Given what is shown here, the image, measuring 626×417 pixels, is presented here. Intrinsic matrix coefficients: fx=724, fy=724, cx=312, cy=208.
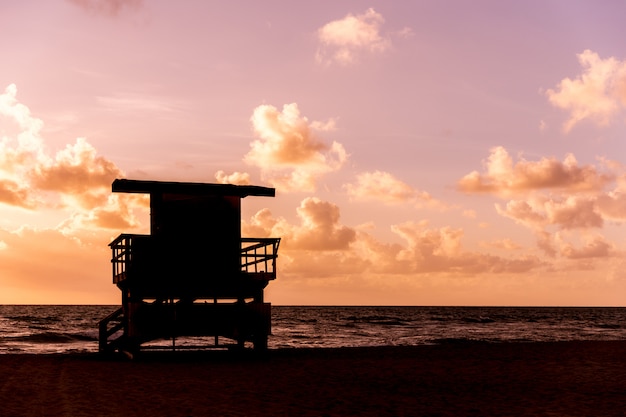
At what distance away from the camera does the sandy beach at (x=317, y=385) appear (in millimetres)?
13742

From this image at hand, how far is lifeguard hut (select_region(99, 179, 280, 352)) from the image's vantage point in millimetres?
23062

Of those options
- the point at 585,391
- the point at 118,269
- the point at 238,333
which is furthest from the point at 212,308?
the point at 585,391

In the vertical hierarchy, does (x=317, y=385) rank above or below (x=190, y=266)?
below

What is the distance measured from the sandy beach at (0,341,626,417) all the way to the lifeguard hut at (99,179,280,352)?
1195 millimetres

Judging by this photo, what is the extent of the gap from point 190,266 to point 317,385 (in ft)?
25.0

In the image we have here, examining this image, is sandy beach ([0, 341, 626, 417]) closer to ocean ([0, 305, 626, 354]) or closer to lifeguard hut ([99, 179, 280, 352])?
lifeguard hut ([99, 179, 280, 352])

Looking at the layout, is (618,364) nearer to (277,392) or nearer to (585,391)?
(585,391)

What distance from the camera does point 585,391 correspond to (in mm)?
16188

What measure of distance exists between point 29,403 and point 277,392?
510 cm

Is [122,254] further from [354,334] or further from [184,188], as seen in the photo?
[354,334]

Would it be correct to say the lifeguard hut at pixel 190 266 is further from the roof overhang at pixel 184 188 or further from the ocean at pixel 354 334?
the ocean at pixel 354 334

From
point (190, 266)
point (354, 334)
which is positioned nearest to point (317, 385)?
point (190, 266)

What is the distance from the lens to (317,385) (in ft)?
56.9

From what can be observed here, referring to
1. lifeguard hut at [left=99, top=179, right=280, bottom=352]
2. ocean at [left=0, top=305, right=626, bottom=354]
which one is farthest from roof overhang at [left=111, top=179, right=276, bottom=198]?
ocean at [left=0, top=305, right=626, bottom=354]
